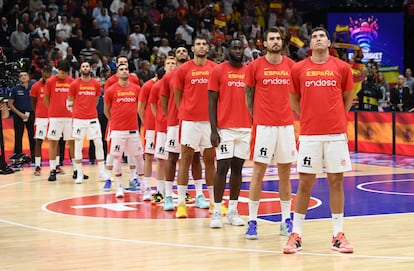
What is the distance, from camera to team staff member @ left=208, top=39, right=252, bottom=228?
10.3 m

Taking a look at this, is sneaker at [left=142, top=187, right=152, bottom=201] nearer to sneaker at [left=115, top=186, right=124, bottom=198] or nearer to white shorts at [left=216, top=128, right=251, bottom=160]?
sneaker at [left=115, top=186, right=124, bottom=198]

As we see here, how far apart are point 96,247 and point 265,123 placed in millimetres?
2378

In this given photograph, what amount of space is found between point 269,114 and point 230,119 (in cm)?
74

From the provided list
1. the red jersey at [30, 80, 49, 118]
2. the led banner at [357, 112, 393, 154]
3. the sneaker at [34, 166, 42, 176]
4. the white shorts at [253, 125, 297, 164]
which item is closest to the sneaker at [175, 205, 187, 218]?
the white shorts at [253, 125, 297, 164]

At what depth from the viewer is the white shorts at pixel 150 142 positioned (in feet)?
44.2

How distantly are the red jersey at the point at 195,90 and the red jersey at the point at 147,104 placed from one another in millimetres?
2156

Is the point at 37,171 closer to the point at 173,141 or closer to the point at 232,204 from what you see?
the point at 173,141

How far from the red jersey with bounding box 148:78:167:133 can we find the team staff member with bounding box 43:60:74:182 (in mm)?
4056

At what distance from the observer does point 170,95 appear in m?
12.0

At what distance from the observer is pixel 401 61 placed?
28.5 metres

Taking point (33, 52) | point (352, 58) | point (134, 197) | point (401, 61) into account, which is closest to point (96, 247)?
point (134, 197)

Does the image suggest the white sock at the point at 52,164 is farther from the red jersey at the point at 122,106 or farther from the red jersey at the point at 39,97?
the red jersey at the point at 122,106

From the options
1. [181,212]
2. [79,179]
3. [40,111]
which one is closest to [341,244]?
[181,212]

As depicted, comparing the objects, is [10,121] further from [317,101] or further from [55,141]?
[317,101]
